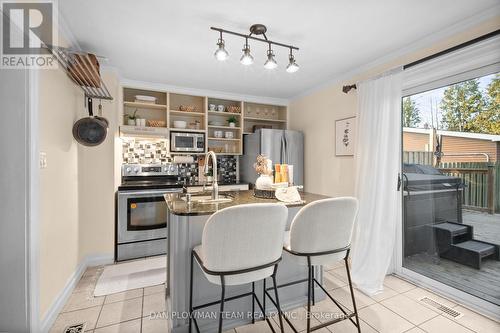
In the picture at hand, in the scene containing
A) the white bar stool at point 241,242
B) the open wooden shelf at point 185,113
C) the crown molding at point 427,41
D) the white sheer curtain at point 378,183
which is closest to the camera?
the white bar stool at point 241,242

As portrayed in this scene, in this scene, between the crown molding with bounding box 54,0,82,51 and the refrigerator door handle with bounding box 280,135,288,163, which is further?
the refrigerator door handle with bounding box 280,135,288,163

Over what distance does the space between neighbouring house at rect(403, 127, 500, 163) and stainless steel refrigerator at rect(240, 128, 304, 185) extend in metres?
1.65

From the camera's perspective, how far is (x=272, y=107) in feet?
15.2

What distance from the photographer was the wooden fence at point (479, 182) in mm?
1992

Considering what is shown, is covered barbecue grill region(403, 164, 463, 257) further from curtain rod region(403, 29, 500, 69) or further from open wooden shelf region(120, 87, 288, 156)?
open wooden shelf region(120, 87, 288, 156)

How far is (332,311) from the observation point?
78.6 inches

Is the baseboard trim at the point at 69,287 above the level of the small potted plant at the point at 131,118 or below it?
below

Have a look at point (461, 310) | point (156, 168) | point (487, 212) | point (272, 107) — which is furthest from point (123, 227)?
point (487, 212)

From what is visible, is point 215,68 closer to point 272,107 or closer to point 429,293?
point 272,107

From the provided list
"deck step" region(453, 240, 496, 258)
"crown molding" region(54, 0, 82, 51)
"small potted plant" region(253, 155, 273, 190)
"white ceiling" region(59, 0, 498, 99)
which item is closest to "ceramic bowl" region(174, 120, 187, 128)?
"white ceiling" region(59, 0, 498, 99)

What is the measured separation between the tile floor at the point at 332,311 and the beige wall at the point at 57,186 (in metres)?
0.29

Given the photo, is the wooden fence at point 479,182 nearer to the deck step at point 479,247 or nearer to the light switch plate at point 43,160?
the deck step at point 479,247

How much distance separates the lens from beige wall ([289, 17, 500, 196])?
3080 mm

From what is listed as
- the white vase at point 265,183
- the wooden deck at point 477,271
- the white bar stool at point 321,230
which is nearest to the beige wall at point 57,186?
the white vase at point 265,183
